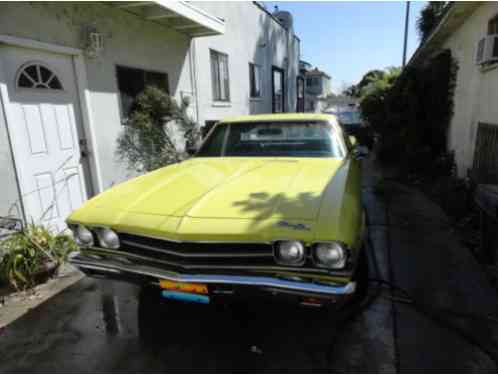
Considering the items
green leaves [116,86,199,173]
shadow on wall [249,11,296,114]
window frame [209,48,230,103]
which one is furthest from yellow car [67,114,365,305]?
shadow on wall [249,11,296,114]

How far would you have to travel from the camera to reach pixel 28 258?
3396 millimetres

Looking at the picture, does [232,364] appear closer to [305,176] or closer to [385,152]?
[305,176]

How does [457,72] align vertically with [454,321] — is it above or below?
above

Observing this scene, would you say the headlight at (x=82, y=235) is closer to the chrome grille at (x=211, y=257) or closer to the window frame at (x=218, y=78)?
the chrome grille at (x=211, y=257)

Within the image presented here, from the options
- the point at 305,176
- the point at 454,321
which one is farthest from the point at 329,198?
the point at 454,321

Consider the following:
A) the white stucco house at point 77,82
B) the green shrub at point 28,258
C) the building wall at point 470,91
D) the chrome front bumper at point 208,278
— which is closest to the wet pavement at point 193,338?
the chrome front bumper at point 208,278

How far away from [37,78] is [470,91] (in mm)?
6887

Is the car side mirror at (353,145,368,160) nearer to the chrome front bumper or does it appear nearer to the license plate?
the chrome front bumper

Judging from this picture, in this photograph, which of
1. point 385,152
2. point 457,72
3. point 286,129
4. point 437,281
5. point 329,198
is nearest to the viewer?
point 329,198

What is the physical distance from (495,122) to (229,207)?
4434 mm

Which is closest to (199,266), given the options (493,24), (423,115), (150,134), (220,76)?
(150,134)

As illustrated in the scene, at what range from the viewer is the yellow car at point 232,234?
192cm

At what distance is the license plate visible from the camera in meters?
2.06

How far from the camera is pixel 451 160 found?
6.91 meters
